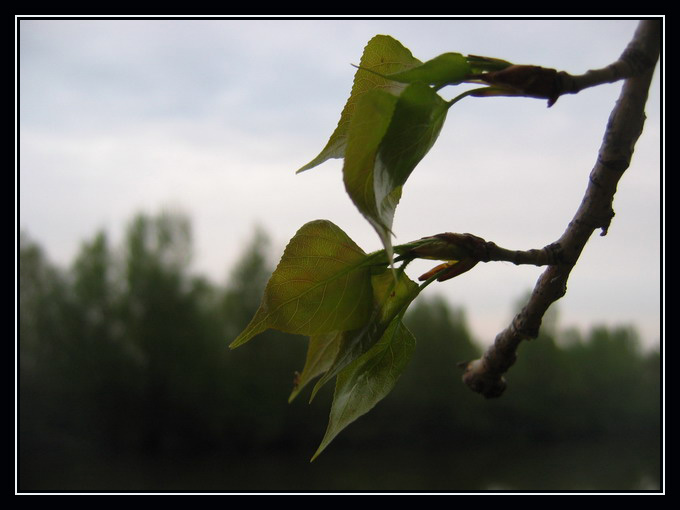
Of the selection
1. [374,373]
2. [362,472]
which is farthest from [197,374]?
[374,373]

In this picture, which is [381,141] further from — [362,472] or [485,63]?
[362,472]

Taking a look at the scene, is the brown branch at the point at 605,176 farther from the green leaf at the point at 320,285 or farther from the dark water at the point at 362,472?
the dark water at the point at 362,472

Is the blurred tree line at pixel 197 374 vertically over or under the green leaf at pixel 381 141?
under

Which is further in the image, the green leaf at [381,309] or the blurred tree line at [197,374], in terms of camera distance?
the blurred tree line at [197,374]

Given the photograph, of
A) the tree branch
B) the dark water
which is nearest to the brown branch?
the tree branch

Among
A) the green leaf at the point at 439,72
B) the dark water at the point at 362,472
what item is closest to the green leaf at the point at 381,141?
the green leaf at the point at 439,72

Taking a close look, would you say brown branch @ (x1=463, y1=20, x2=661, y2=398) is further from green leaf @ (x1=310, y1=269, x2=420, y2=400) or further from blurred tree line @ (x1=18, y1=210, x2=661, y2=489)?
blurred tree line @ (x1=18, y1=210, x2=661, y2=489)
